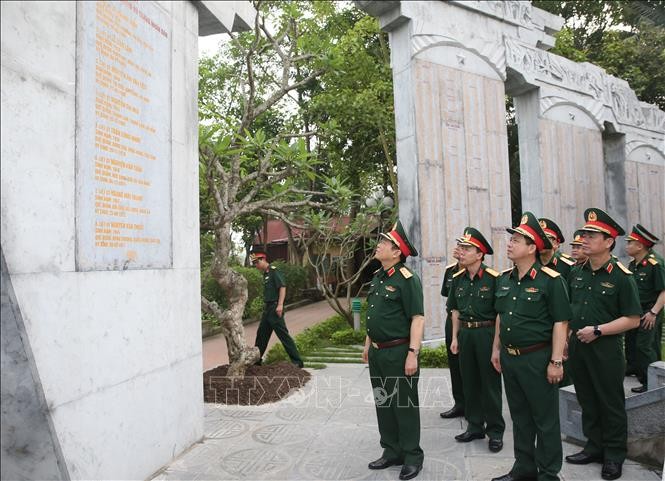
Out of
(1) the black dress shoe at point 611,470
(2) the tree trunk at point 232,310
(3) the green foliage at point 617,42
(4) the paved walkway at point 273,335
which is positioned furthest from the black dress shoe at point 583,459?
(3) the green foliage at point 617,42

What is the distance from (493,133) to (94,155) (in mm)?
7636

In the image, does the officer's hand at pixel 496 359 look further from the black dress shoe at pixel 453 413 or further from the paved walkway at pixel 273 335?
the paved walkway at pixel 273 335

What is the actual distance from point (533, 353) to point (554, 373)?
0.63 feet

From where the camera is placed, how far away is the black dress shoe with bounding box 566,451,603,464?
3.94 meters

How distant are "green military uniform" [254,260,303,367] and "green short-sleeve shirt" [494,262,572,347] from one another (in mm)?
4054

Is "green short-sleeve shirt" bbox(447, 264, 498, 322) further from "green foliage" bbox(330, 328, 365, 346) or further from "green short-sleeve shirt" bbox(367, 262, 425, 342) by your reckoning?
"green foliage" bbox(330, 328, 365, 346)

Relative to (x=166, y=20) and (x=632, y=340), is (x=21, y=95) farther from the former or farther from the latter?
(x=632, y=340)

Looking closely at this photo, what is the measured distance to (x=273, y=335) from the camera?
1236cm

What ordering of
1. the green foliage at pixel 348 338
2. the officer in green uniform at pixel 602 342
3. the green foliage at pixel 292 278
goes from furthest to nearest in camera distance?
the green foliage at pixel 292 278, the green foliage at pixel 348 338, the officer in green uniform at pixel 602 342

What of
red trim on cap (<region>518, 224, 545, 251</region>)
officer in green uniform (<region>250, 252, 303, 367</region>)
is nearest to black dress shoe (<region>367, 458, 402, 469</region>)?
red trim on cap (<region>518, 224, 545, 251</region>)

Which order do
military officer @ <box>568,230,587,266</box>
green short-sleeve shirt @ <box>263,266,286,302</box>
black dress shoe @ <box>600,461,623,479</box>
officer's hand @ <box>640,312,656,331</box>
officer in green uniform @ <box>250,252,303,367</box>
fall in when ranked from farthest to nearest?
green short-sleeve shirt @ <box>263,266,286,302</box>, officer in green uniform @ <box>250,252,303,367</box>, officer's hand @ <box>640,312,656,331</box>, military officer @ <box>568,230,587,266</box>, black dress shoe @ <box>600,461,623,479</box>

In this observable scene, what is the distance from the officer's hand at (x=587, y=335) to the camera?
12.4ft

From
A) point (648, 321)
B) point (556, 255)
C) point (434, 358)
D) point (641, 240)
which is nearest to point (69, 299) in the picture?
point (556, 255)

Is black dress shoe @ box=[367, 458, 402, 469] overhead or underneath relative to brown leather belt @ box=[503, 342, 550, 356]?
underneath
